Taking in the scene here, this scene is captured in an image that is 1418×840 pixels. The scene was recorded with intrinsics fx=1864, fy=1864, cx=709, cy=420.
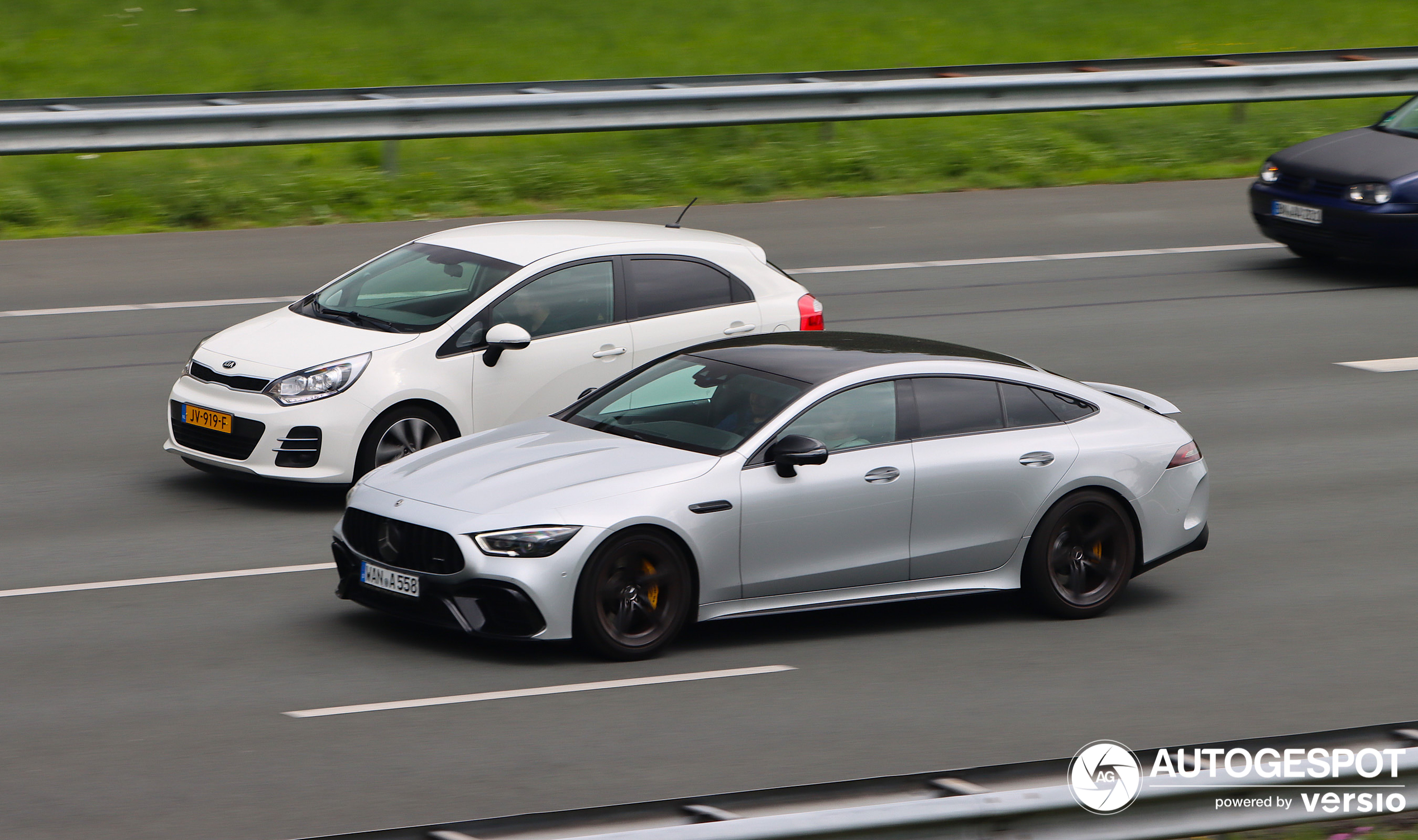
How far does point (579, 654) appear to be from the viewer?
8406 mm

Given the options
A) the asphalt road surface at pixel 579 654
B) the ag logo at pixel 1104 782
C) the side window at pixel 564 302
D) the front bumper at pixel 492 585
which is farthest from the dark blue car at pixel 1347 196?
Result: the ag logo at pixel 1104 782

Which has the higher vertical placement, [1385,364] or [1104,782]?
[1104,782]

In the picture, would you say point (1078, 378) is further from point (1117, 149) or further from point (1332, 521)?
point (1117, 149)

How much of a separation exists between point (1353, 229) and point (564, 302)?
8874 mm

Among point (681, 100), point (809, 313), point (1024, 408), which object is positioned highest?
point (681, 100)

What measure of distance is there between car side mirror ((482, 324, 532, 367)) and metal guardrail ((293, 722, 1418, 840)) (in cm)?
576

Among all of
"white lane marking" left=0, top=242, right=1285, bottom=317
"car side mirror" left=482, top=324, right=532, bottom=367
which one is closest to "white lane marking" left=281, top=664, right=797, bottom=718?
"car side mirror" left=482, top=324, right=532, bottom=367

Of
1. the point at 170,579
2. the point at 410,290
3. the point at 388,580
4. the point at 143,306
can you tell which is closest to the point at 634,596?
the point at 388,580

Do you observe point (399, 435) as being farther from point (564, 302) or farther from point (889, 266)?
point (889, 266)

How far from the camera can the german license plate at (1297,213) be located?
17.2m

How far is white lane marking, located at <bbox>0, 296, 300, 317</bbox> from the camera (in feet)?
49.1

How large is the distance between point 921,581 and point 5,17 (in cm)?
1813

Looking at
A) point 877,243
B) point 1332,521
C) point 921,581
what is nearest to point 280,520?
point 921,581

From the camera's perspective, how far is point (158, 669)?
806cm
